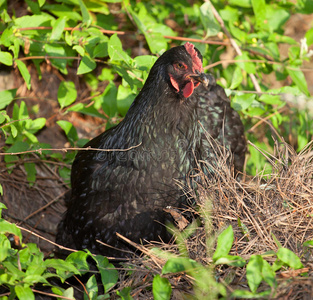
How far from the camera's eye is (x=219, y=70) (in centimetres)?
437

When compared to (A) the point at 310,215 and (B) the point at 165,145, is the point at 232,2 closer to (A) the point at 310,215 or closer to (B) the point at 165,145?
(B) the point at 165,145

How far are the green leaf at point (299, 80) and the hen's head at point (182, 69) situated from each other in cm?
129

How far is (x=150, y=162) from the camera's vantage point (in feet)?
8.83

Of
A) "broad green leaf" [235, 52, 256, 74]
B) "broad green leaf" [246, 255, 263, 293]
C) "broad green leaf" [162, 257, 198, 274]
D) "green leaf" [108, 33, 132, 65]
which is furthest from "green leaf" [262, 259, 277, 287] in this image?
"broad green leaf" [235, 52, 256, 74]

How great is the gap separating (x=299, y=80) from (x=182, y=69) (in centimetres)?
147

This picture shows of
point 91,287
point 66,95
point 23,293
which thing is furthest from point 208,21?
point 23,293

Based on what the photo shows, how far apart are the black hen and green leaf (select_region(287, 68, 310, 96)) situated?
1.24m

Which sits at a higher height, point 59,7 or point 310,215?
point 59,7

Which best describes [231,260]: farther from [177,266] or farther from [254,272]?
[177,266]

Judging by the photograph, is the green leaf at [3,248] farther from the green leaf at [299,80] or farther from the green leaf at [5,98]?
the green leaf at [299,80]

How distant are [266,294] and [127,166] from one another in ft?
4.05

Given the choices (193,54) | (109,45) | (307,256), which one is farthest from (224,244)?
(109,45)

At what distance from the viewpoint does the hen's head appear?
2559 mm

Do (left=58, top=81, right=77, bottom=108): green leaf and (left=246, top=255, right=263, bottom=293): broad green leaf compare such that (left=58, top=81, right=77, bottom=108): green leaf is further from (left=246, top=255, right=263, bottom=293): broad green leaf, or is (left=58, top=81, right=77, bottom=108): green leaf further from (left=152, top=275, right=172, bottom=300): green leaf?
(left=246, top=255, right=263, bottom=293): broad green leaf
